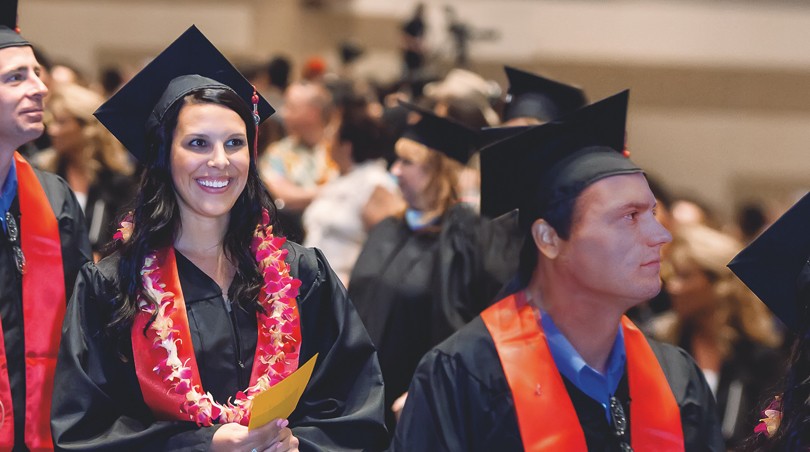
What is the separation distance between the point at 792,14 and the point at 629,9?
5.14 ft

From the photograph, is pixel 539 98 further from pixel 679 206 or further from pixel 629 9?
pixel 629 9

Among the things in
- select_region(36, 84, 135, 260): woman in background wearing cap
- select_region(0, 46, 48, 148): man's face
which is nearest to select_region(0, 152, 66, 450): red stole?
select_region(0, 46, 48, 148): man's face

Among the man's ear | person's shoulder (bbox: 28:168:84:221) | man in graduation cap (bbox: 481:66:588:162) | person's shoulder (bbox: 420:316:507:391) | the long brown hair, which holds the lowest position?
person's shoulder (bbox: 420:316:507:391)

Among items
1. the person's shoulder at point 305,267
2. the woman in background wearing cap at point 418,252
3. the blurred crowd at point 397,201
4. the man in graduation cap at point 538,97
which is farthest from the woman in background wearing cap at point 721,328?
the person's shoulder at point 305,267

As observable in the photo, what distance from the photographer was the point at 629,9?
12.5 metres

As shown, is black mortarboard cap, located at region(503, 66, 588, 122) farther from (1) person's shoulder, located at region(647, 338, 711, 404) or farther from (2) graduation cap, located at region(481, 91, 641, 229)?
(1) person's shoulder, located at region(647, 338, 711, 404)

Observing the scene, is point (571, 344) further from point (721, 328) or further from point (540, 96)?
point (721, 328)

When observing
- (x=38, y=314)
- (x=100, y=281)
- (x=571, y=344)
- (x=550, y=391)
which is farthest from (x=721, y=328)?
(x=100, y=281)

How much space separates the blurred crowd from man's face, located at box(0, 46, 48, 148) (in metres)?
1.16

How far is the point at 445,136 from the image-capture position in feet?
17.0

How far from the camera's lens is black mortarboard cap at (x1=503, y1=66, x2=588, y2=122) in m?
5.15

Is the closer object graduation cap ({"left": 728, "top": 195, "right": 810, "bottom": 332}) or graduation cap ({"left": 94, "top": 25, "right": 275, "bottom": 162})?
graduation cap ({"left": 728, "top": 195, "right": 810, "bottom": 332})

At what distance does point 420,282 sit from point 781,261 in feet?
6.94

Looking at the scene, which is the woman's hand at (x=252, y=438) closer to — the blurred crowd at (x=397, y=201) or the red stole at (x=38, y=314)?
the red stole at (x=38, y=314)
